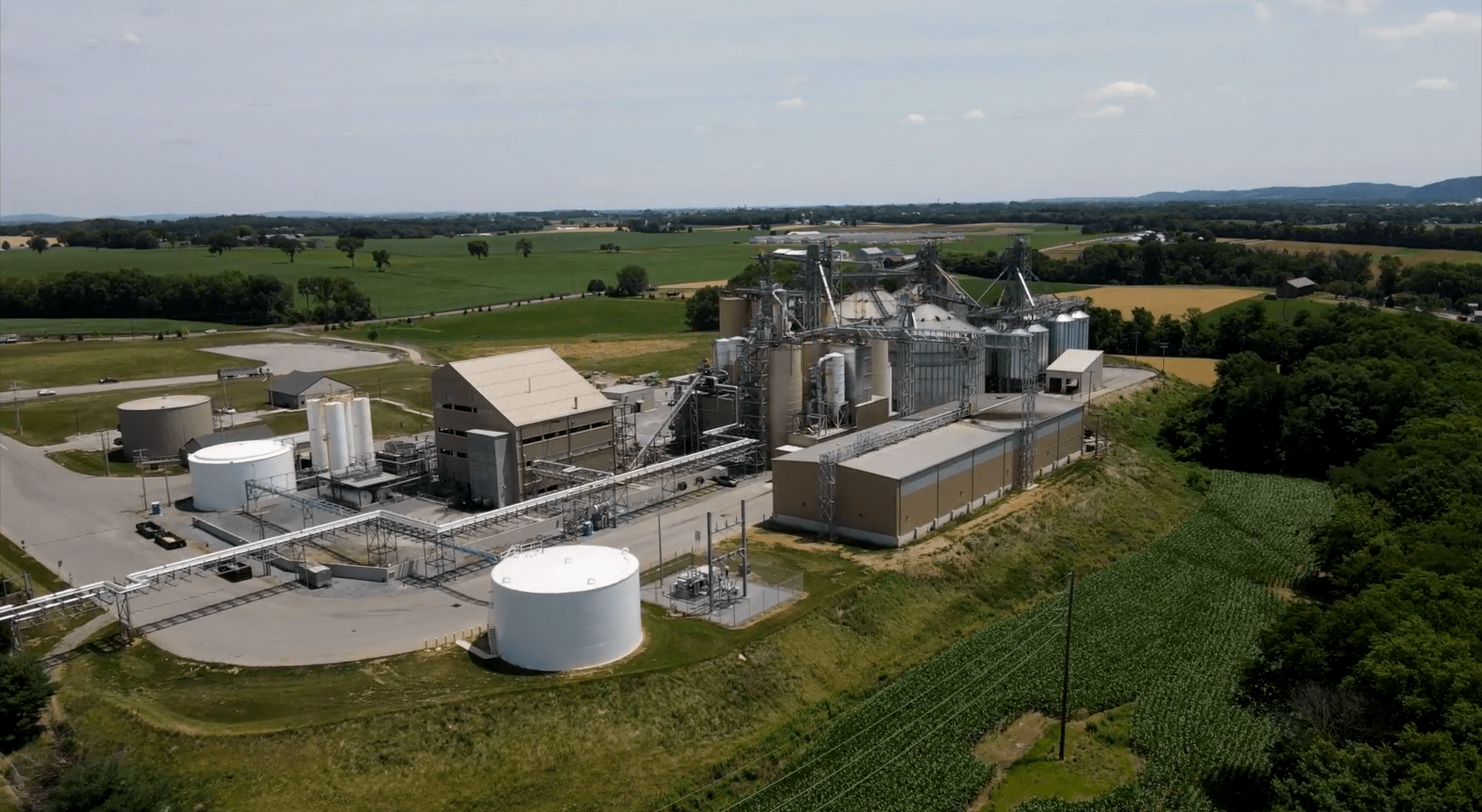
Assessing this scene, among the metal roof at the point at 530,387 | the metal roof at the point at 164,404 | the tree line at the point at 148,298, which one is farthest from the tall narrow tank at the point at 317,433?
the tree line at the point at 148,298

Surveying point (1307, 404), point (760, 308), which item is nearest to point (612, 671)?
point (760, 308)

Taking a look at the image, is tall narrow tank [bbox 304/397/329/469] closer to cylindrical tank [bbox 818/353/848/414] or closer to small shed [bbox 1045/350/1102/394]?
cylindrical tank [bbox 818/353/848/414]

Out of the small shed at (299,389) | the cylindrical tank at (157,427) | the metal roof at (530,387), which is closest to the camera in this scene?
the metal roof at (530,387)

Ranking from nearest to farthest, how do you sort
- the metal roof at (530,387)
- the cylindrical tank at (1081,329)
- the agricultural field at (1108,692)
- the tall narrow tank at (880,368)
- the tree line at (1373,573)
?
the tree line at (1373,573) → the agricultural field at (1108,692) → the metal roof at (530,387) → the tall narrow tank at (880,368) → the cylindrical tank at (1081,329)

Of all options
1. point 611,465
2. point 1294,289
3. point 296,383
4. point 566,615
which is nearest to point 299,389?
point 296,383

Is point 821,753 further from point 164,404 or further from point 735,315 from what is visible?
point 164,404

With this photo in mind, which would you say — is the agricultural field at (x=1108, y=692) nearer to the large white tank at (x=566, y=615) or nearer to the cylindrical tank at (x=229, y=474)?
the large white tank at (x=566, y=615)

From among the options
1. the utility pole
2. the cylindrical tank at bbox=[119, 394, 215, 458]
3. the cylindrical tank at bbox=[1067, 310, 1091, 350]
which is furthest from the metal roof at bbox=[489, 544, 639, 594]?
the cylindrical tank at bbox=[1067, 310, 1091, 350]
